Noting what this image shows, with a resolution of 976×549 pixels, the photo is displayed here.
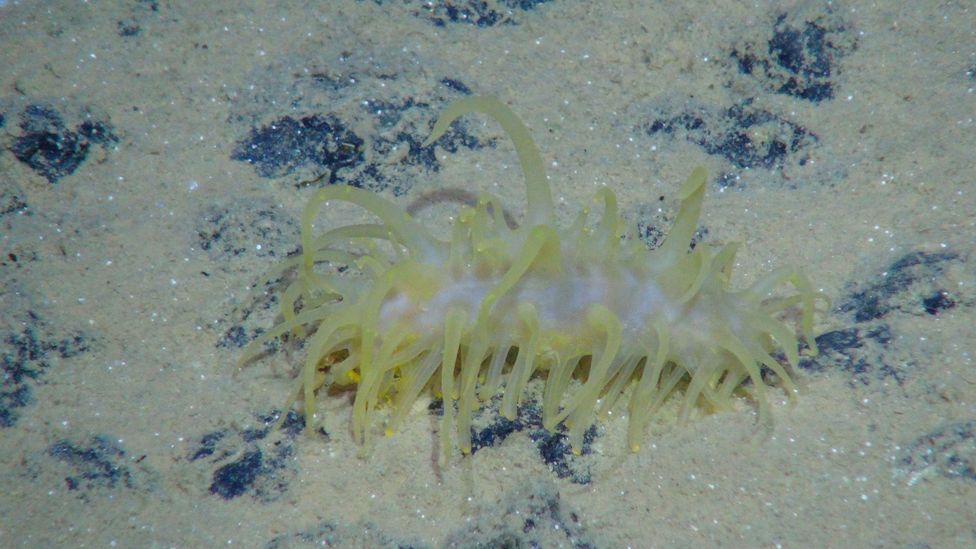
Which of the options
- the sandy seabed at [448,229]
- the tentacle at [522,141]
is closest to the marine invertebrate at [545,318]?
the tentacle at [522,141]

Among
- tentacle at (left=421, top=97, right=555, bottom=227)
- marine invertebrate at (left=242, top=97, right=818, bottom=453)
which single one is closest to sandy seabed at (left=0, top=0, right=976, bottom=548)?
marine invertebrate at (left=242, top=97, right=818, bottom=453)

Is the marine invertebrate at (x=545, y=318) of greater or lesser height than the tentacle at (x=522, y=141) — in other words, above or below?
below

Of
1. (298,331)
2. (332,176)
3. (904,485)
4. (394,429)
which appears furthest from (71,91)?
(904,485)

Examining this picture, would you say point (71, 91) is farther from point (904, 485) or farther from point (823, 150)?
point (904, 485)

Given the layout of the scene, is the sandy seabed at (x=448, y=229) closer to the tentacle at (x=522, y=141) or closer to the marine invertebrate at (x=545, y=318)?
the marine invertebrate at (x=545, y=318)

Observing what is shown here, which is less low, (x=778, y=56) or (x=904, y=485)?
(x=778, y=56)

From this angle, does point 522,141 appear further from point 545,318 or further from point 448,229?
point 448,229

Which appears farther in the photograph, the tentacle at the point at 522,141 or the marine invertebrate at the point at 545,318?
the marine invertebrate at the point at 545,318

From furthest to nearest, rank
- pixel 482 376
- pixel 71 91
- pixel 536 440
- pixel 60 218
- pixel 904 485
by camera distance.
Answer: pixel 71 91 → pixel 60 218 → pixel 482 376 → pixel 536 440 → pixel 904 485
